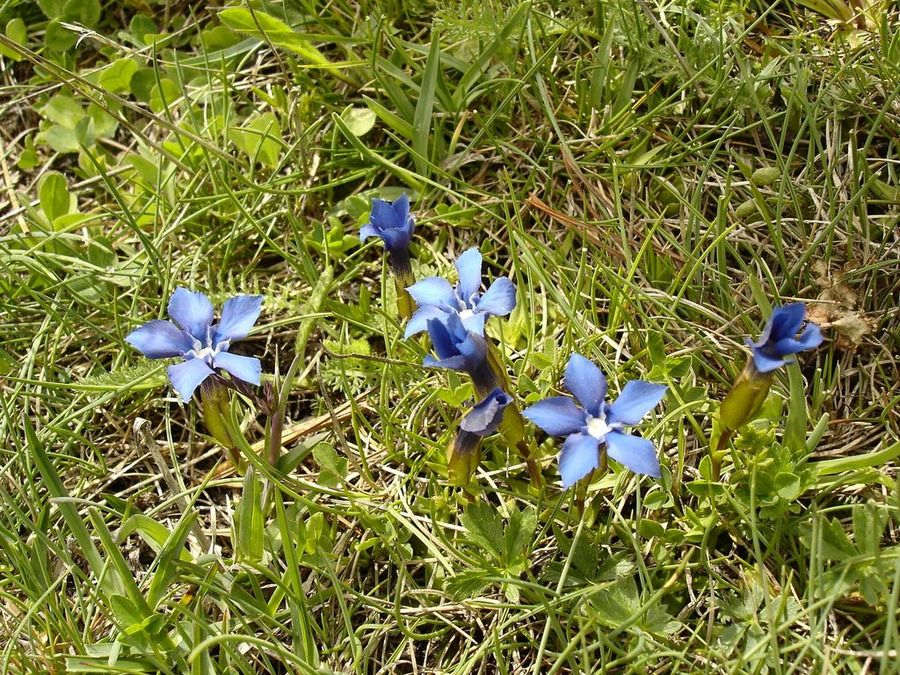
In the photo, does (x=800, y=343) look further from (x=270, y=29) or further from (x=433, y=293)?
(x=270, y=29)

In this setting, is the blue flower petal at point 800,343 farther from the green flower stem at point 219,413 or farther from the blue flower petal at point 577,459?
the green flower stem at point 219,413

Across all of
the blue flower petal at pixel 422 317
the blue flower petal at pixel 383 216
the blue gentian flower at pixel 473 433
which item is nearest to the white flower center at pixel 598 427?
the blue gentian flower at pixel 473 433

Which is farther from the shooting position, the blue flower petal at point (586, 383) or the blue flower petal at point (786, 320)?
the blue flower petal at point (586, 383)

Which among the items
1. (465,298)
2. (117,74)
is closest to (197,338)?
(465,298)

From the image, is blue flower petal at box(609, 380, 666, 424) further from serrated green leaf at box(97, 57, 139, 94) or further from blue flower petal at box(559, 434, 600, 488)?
serrated green leaf at box(97, 57, 139, 94)

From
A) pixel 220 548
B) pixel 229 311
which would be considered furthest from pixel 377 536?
pixel 229 311

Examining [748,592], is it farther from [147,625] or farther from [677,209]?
[147,625]
